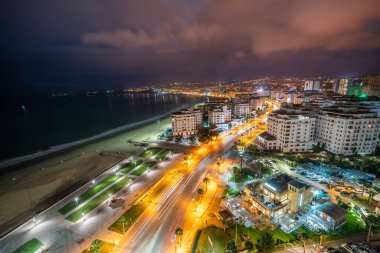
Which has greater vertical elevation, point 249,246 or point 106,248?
point 249,246

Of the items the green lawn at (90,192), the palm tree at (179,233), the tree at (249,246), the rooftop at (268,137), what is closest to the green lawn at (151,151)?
the green lawn at (90,192)

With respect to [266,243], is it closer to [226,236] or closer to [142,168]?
[226,236]

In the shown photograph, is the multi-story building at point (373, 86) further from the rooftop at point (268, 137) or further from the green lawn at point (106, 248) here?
the green lawn at point (106, 248)

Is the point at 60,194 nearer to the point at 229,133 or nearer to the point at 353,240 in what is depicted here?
the point at 353,240

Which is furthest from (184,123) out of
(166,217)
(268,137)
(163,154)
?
(166,217)

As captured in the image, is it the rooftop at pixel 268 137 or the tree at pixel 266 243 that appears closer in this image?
the tree at pixel 266 243
